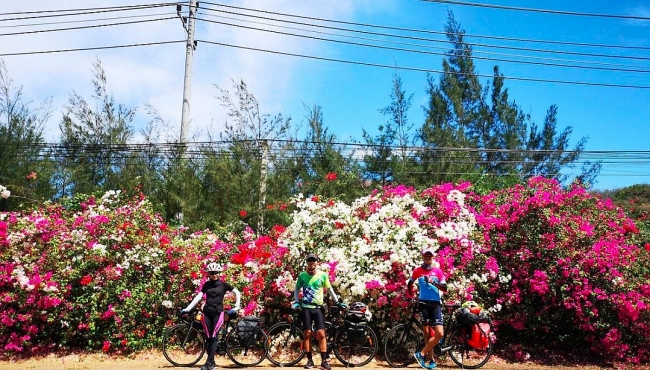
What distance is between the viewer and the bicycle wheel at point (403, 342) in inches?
326

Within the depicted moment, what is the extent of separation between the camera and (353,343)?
321 inches

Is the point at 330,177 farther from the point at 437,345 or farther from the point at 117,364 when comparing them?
the point at 117,364

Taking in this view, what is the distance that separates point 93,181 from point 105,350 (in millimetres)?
9491

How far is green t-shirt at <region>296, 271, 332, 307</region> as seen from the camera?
24.9 feet

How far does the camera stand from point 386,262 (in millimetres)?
8859

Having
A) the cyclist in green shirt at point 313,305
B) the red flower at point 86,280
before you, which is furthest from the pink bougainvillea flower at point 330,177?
the red flower at point 86,280

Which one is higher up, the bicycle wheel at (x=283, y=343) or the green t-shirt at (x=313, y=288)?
the green t-shirt at (x=313, y=288)

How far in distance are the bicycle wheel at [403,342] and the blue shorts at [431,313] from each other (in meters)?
0.55

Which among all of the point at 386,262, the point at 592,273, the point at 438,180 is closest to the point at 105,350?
the point at 386,262

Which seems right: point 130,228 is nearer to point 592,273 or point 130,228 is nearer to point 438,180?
point 592,273

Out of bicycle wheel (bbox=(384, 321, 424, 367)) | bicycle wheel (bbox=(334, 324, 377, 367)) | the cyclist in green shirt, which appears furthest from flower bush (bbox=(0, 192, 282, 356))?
bicycle wheel (bbox=(384, 321, 424, 367))

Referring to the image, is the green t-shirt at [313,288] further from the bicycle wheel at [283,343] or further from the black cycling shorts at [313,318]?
the bicycle wheel at [283,343]

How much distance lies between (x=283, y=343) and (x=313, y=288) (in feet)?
4.61

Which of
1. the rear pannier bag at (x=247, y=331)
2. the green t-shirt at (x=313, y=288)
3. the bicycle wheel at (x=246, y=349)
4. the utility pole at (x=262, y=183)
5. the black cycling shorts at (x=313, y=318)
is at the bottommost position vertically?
the bicycle wheel at (x=246, y=349)
